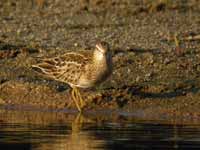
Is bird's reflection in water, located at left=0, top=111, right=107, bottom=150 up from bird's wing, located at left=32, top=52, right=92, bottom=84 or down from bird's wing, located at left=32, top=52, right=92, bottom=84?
down

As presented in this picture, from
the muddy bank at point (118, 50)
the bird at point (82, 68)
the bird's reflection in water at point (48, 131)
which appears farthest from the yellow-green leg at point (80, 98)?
the bird's reflection in water at point (48, 131)

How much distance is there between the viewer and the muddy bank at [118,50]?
16969 millimetres

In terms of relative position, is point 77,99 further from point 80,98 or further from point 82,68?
point 82,68

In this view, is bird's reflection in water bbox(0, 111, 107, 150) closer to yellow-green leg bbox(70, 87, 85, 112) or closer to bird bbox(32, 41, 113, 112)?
yellow-green leg bbox(70, 87, 85, 112)

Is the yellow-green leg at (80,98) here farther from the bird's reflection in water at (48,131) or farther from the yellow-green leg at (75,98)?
the bird's reflection in water at (48,131)

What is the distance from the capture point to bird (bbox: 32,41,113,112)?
1672 centimetres

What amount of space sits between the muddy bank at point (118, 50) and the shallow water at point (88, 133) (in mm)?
862

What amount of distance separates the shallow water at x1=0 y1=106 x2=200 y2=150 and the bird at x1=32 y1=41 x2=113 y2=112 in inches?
22.7

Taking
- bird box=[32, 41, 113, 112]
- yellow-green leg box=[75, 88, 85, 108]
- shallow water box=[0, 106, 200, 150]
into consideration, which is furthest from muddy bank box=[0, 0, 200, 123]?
shallow water box=[0, 106, 200, 150]

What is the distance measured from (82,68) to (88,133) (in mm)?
2804

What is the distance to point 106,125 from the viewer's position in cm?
1508

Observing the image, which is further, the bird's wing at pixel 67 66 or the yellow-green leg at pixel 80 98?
the bird's wing at pixel 67 66

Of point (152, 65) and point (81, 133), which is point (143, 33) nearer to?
point (152, 65)

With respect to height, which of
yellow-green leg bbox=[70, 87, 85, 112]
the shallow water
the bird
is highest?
the bird
